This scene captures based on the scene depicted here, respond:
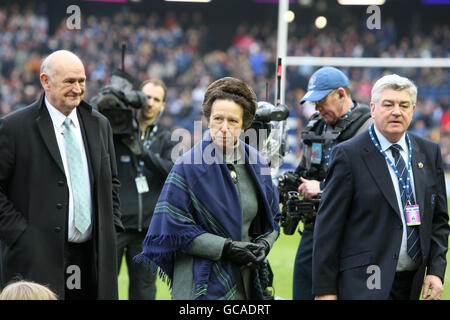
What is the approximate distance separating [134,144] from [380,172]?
2817 mm

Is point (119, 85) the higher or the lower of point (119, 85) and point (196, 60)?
the lower

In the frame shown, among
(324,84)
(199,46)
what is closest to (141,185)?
(324,84)

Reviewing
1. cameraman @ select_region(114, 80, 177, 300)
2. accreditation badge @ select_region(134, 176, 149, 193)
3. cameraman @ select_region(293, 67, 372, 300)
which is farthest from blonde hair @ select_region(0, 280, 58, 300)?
accreditation badge @ select_region(134, 176, 149, 193)

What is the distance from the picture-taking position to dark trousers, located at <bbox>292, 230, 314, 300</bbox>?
5336 millimetres

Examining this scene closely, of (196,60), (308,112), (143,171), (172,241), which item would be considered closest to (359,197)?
(172,241)

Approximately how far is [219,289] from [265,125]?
1.65 m

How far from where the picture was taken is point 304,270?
5363mm

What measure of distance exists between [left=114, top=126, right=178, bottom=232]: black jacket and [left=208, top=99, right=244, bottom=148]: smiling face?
232 cm

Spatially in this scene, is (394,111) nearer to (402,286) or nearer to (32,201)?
(402,286)

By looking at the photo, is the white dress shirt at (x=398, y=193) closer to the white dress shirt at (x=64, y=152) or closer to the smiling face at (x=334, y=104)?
the smiling face at (x=334, y=104)

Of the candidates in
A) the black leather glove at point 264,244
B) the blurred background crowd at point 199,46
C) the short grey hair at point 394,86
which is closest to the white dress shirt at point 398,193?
the short grey hair at point 394,86

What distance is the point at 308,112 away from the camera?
1959cm
